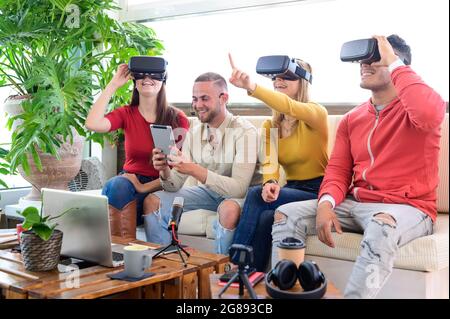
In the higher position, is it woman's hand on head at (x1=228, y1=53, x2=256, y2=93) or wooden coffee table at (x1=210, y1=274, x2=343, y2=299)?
woman's hand on head at (x1=228, y1=53, x2=256, y2=93)

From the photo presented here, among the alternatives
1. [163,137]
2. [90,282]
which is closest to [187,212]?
[163,137]

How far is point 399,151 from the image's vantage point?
2.18 m

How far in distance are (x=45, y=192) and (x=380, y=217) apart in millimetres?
1246

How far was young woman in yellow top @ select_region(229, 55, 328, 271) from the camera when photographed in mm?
2369

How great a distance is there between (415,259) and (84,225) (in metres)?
1.21

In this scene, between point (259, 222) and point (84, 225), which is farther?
point (259, 222)

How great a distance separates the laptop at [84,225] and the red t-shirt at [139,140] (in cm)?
98

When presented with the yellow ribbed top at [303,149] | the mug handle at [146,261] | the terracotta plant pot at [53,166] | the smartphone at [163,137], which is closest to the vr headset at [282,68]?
the yellow ribbed top at [303,149]

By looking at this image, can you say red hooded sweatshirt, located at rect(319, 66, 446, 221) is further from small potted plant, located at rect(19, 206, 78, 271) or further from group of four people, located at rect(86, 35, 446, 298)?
small potted plant, located at rect(19, 206, 78, 271)

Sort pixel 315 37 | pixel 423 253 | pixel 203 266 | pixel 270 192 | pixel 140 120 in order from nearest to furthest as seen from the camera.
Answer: pixel 203 266
pixel 423 253
pixel 270 192
pixel 140 120
pixel 315 37

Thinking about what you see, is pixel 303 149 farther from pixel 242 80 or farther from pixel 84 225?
pixel 84 225

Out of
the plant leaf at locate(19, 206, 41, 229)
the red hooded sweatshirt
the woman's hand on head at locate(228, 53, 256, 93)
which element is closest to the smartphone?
the woman's hand on head at locate(228, 53, 256, 93)

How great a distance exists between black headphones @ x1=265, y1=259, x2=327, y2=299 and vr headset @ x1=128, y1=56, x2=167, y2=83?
1.71m
